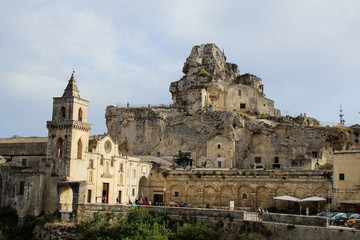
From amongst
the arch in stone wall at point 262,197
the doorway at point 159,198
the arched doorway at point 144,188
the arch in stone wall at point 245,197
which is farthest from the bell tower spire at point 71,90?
the arch in stone wall at point 262,197

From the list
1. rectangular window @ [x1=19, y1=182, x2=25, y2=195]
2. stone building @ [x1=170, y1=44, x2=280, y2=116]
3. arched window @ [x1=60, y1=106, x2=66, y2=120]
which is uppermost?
stone building @ [x1=170, y1=44, x2=280, y2=116]

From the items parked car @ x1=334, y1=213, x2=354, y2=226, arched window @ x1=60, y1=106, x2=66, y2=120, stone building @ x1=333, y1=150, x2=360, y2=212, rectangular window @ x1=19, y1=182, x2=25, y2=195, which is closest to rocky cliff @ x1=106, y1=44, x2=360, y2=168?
stone building @ x1=333, y1=150, x2=360, y2=212

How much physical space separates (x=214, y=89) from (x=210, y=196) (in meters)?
22.7

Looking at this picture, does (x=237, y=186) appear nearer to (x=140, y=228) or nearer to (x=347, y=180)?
(x=347, y=180)

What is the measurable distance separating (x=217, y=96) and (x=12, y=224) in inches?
1510

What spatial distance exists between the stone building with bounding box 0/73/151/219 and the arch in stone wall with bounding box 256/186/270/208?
15.4 meters

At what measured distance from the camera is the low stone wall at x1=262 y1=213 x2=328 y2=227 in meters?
27.5

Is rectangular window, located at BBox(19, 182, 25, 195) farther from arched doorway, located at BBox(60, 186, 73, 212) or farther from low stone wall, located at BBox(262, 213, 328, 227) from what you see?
low stone wall, located at BBox(262, 213, 328, 227)

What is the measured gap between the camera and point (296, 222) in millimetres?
28625

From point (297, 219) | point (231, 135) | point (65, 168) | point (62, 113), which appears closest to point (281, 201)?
point (231, 135)

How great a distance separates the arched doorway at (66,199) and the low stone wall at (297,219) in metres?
19.2

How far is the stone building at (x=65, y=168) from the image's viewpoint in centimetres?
3978

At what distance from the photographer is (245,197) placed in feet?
156

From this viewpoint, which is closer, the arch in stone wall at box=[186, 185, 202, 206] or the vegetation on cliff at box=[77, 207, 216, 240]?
the vegetation on cliff at box=[77, 207, 216, 240]
